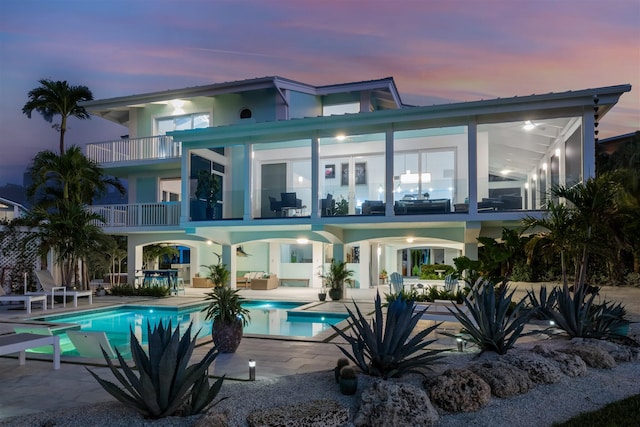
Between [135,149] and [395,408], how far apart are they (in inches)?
751

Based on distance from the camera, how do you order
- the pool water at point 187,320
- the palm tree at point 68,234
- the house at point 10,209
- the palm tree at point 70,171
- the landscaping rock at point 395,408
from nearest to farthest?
1. the landscaping rock at point 395,408
2. the pool water at point 187,320
3. the palm tree at point 68,234
4. the palm tree at point 70,171
5. the house at point 10,209

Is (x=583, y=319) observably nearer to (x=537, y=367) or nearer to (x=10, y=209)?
(x=537, y=367)

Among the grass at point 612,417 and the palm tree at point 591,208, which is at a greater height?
the palm tree at point 591,208

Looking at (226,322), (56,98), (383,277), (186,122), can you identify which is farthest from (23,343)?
(56,98)

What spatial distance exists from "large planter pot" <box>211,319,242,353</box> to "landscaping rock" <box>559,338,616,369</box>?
4907 millimetres

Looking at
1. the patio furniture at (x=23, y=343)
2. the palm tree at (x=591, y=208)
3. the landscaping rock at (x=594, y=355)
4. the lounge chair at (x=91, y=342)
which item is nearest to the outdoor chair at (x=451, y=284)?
the palm tree at (x=591, y=208)

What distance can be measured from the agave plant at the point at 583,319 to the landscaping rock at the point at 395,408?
12.9ft

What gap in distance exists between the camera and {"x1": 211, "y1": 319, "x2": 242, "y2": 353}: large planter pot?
311 inches

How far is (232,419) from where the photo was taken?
171 inches

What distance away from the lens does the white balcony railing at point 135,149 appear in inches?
794

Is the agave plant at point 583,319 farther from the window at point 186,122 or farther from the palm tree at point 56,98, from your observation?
the palm tree at point 56,98

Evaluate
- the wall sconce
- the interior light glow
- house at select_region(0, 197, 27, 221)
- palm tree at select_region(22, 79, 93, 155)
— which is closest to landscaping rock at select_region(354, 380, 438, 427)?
the wall sconce

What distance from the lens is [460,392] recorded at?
468cm

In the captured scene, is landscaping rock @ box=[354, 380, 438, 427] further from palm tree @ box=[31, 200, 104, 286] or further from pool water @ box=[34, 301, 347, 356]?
palm tree @ box=[31, 200, 104, 286]
